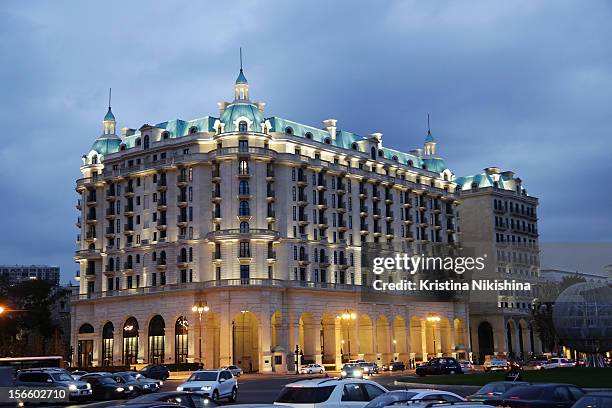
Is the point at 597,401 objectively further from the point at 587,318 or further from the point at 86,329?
the point at 86,329

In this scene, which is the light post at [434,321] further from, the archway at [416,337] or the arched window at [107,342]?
the arched window at [107,342]

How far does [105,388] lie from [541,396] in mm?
31210

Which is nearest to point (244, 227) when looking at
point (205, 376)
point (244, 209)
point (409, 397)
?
point (244, 209)

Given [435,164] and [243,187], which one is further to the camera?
[435,164]


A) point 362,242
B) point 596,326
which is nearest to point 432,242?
point 362,242

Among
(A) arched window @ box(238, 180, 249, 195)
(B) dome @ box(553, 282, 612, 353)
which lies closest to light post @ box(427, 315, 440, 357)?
(A) arched window @ box(238, 180, 249, 195)

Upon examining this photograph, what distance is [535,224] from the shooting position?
471ft

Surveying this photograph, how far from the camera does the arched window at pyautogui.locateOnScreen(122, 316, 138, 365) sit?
9775 cm

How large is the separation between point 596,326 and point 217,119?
168 ft

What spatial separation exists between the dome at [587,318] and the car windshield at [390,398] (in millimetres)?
52175

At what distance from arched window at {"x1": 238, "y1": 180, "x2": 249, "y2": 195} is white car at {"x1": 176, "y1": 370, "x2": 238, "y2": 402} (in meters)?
50.9

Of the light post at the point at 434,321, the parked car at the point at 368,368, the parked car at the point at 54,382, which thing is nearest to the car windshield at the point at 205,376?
the parked car at the point at 54,382

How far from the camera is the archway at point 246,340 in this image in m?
95.9

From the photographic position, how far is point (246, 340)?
97.2 meters
